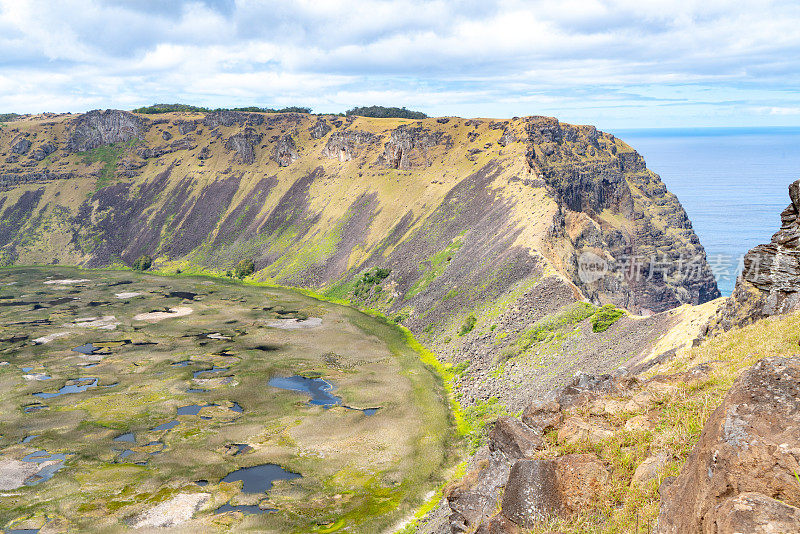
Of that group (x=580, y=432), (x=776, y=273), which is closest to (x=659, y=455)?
(x=580, y=432)

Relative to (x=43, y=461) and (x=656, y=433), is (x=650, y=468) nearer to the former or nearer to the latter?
(x=656, y=433)

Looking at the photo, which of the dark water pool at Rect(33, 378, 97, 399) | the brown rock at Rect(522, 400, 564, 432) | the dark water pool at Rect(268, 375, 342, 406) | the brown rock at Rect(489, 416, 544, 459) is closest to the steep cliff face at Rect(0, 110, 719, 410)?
the dark water pool at Rect(268, 375, 342, 406)

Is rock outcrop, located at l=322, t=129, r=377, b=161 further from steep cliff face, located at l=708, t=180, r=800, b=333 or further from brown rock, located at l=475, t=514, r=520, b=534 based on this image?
brown rock, located at l=475, t=514, r=520, b=534

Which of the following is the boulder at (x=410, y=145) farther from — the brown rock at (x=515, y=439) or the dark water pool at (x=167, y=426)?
the brown rock at (x=515, y=439)

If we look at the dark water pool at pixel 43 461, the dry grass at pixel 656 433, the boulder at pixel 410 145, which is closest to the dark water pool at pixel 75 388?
the dark water pool at pixel 43 461

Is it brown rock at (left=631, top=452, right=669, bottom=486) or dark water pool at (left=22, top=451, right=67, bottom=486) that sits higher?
brown rock at (left=631, top=452, right=669, bottom=486)

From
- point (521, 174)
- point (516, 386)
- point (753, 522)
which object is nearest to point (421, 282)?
point (521, 174)

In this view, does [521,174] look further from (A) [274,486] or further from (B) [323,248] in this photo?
(A) [274,486]
